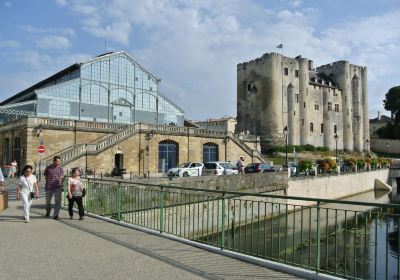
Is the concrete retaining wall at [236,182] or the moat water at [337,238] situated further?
the concrete retaining wall at [236,182]

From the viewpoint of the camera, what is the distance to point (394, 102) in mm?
93188

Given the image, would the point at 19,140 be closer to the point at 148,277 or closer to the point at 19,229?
the point at 19,229

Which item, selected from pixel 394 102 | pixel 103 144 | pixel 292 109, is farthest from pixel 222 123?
pixel 103 144

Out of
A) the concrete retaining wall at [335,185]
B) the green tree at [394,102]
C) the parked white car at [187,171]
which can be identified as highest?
the green tree at [394,102]

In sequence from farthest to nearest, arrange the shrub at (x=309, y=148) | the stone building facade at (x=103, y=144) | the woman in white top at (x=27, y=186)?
the shrub at (x=309, y=148) < the stone building facade at (x=103, y=144) < the woman in white top at (x=27, y=186)

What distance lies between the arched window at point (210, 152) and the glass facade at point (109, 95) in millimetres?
8082

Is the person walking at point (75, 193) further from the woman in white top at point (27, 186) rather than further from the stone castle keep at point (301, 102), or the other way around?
the stone castle keep at point (301, 102)

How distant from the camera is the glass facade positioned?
42594 mm

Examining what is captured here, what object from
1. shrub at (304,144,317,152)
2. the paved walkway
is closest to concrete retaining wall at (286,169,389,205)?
shrub at (304,144,317,152)

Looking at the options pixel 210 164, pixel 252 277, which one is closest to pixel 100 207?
pixel 252 277

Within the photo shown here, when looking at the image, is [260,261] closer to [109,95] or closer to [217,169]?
[217,169]

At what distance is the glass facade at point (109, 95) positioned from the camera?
42594mm

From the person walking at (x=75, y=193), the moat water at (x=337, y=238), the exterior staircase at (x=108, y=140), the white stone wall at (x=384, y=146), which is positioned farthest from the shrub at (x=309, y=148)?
the person walking at (x=75, y=193)

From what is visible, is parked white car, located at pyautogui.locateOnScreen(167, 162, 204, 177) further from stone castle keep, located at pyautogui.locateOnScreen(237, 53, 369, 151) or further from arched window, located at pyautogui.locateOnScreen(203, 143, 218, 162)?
stone castle keep, located at pyautogui.locateOnScreen(237, 53, 369, 151)
